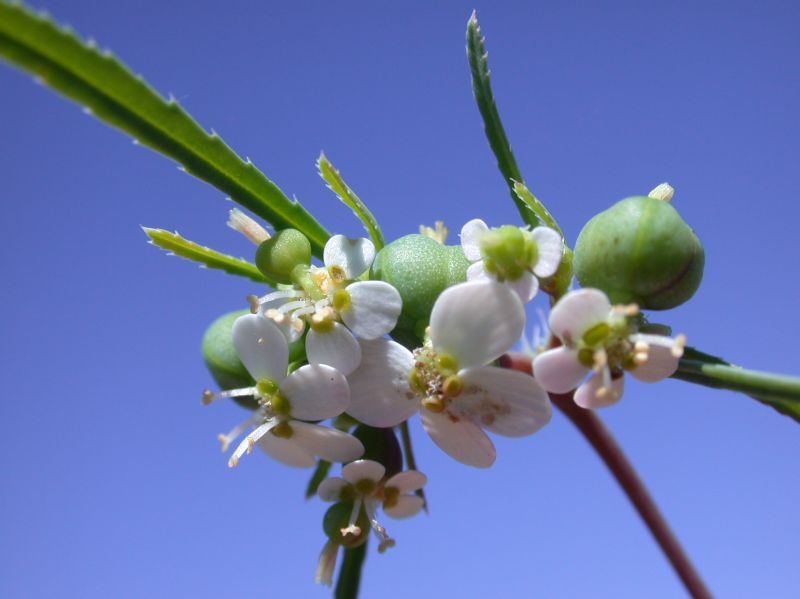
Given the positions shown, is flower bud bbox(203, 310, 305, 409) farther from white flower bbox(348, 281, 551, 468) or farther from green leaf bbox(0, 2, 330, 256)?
white flower bbox(348, 281, 551, 468)

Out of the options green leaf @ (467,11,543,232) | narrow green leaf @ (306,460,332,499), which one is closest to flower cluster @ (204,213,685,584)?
green leaf @ (467,11,543,232)

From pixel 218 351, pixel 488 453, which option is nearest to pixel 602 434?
pixel 488 453

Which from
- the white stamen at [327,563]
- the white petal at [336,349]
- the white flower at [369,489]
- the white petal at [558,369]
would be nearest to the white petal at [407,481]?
the white flower at [369,489]

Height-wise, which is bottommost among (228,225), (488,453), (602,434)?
(488,453)

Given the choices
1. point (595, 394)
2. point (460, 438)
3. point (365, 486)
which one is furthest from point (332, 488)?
point (595, 394)

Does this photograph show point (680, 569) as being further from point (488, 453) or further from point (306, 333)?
point (306, 333)

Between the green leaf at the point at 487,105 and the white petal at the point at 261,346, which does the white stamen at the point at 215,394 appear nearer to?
the white petal at the point at 261,346

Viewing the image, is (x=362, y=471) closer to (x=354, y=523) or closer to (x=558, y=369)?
(x=354, y=523)
